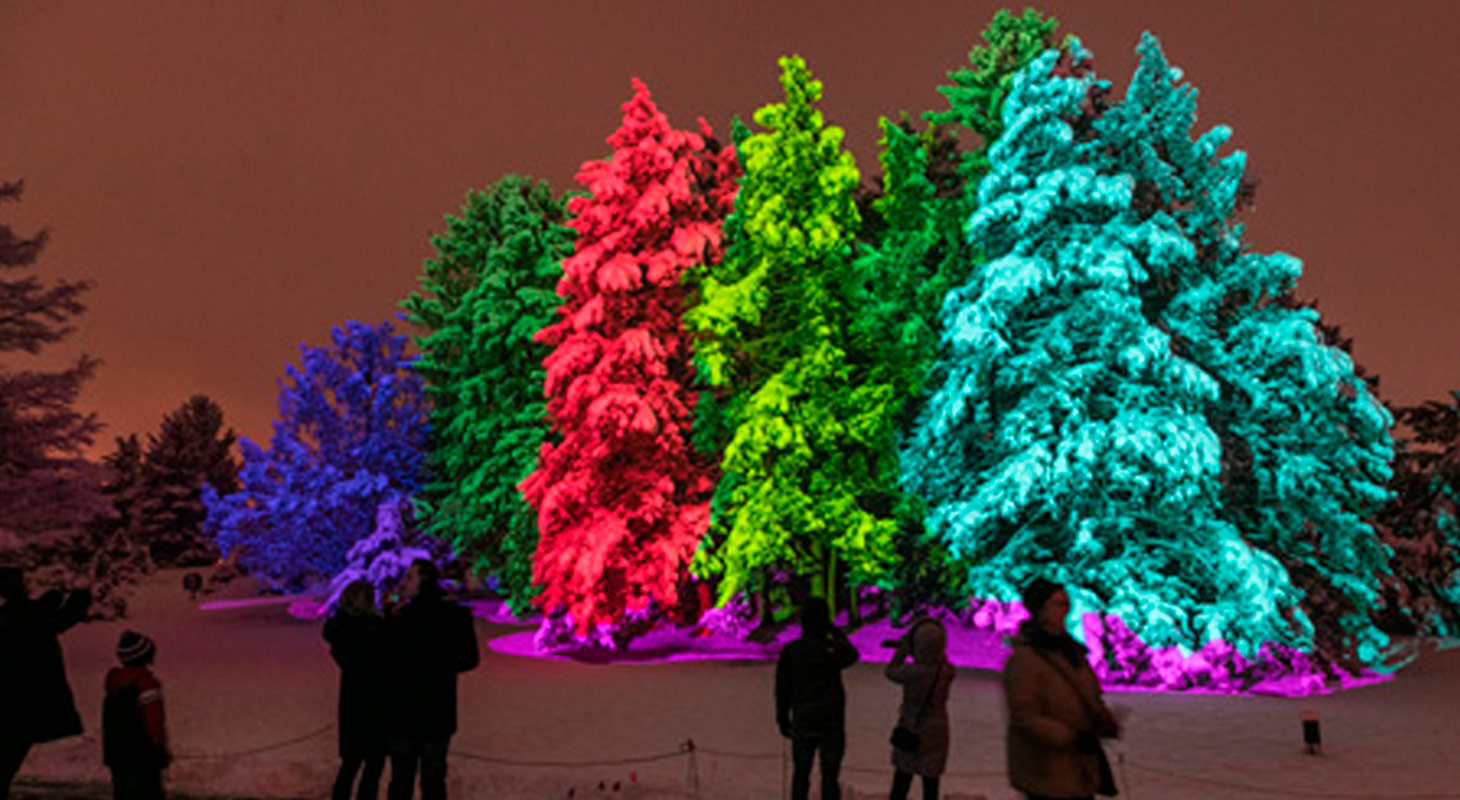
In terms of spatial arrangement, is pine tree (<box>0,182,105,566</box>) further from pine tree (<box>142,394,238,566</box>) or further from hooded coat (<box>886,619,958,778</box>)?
pine tree (<box>142,394,238,566</box>)

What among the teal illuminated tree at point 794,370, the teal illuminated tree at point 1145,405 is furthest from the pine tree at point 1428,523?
the teal illuminated tree at point 794,370

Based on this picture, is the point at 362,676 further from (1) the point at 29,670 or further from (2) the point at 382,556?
(2) the point at 382,556

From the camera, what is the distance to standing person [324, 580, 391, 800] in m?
7.94

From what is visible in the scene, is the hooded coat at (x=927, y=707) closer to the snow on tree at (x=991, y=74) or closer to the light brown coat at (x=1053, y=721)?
the light brown coat at (x=1053, y=721)

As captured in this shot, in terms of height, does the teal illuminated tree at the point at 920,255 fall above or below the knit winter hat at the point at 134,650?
above

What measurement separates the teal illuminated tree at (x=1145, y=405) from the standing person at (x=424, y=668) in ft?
51.5

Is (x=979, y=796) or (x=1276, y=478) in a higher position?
(x=1276, y=478)

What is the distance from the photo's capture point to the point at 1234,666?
22.5 meters

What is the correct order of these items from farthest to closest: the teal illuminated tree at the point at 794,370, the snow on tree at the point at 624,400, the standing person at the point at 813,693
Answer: the snow on tree at the point at 624,400, the teal illuminated tree at the point at 794,370, the standing person at the point at 813,693

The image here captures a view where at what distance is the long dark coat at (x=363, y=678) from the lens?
7898 mm

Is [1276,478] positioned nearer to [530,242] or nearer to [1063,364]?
[1063,364]

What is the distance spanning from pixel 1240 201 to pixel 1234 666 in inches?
381

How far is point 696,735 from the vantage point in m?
17.1

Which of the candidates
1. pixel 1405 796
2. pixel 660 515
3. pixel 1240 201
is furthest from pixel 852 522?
pixel 1405 796
